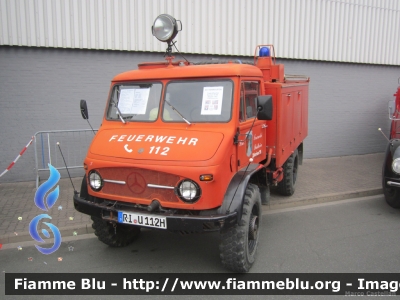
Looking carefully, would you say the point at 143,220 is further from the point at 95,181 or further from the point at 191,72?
the point at 191,72

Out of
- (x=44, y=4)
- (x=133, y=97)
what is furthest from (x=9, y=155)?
(x=133, y=97)

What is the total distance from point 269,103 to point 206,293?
2245 millimetres

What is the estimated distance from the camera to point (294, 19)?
403 inches

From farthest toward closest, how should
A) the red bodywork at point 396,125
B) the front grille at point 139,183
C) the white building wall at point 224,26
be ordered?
the red bodywork at point 396,125
the white building wall at point 224,26
the front grille at point 139,183

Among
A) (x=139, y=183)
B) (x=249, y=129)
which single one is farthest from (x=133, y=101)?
(x=249, y=129)

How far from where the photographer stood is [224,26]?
30.8 feet

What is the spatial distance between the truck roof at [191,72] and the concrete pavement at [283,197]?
2295mm

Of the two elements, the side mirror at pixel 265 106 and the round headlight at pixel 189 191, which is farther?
the side mirror at pixel 265 106

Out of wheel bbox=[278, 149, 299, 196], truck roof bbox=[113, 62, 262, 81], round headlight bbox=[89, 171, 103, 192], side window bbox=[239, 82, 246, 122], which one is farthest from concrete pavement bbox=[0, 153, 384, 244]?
side window bbox=[239, 82, 246, 122]

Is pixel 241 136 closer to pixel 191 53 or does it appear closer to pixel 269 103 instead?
pixel 269 103

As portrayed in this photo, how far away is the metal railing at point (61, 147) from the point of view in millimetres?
7660

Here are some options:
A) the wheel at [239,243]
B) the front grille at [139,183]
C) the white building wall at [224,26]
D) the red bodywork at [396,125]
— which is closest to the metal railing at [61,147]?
the white building wall at [224,26]

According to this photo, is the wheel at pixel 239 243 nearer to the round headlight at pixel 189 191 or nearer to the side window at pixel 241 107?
the round headlight at pixel 189 191

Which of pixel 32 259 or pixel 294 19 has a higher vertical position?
pixel 294 19
